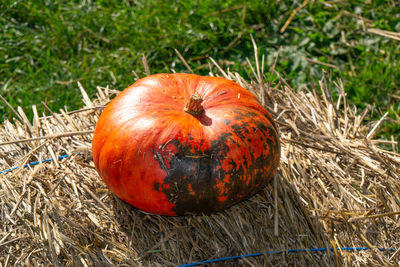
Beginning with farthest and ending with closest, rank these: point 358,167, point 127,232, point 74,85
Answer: point 74,85, point 358,167, point 127,232

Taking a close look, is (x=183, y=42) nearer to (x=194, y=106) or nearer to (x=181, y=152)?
(x=194, y=106)

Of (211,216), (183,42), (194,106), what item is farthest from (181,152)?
(183,42)

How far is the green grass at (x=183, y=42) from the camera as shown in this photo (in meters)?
5.45

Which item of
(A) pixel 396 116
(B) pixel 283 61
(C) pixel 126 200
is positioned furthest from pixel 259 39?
(C) pixel 126 200

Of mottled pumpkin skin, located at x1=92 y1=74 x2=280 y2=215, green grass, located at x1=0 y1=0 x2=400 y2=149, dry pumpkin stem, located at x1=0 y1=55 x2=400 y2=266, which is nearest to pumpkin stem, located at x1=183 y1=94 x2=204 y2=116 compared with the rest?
mottled pumpkin skin, located at x1=92 y1=74 x2=280 y2=215

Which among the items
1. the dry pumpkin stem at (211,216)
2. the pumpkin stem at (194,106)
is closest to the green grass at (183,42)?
the dry pumpkin stem at (211,216)

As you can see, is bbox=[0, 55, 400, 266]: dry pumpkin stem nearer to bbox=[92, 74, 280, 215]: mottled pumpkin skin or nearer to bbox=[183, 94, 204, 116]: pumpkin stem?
bbox=[92, 74, 280, 215]: mottled pumpkin skin

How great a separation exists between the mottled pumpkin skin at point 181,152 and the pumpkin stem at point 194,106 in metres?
0.04

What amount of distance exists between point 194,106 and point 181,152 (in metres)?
0.33

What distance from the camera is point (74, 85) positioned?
546 centimetres

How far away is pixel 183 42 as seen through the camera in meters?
5.68

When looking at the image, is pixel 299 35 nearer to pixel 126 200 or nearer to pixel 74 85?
pixel 74 85

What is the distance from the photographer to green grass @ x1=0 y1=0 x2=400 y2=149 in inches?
215

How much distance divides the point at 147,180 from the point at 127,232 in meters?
0.47
